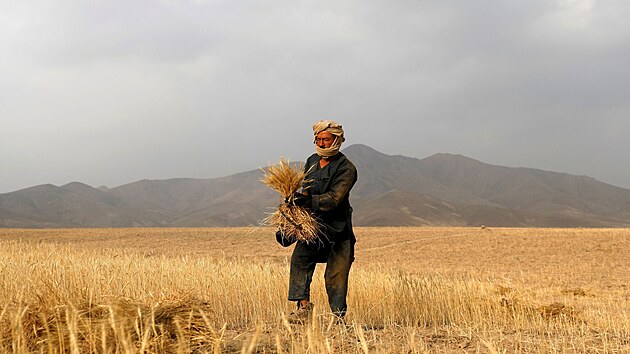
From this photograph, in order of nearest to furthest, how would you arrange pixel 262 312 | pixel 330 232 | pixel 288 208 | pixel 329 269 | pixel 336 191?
1. pixel 288 208
2. pixel 336 191
3. pixel 330 232
4. pixel 329 269
5. pixel 262 312

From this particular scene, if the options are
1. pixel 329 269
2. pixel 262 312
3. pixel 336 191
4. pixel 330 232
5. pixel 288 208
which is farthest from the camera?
pixel 262 312

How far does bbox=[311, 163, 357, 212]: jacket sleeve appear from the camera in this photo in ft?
16.5

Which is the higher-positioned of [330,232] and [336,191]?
[336,191]

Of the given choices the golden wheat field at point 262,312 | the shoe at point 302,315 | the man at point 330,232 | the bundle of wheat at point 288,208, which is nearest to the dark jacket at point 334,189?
the man at point 330,232

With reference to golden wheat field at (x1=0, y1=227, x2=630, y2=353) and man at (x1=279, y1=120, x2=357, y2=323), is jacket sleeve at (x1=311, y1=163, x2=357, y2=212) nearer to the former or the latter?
man at (x1=279, y1=120, x2=357, y2=323)

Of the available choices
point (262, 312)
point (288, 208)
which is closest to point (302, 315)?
point (288, 208)

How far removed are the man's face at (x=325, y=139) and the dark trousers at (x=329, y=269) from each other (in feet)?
3.35

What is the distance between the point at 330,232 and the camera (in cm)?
539

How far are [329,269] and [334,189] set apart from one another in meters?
0.88

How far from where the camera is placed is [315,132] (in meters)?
5.50

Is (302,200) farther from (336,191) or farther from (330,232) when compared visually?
(330,232)

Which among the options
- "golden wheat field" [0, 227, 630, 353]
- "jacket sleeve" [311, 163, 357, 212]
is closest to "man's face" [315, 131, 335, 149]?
"jacket sleeve" [311, 163, 357, 212]

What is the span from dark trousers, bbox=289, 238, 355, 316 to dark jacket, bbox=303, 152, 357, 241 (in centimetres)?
14

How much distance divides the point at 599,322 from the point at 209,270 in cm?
560
